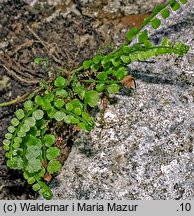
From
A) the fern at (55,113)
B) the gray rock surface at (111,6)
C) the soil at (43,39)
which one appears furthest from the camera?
the gray rock surface at (111,6)

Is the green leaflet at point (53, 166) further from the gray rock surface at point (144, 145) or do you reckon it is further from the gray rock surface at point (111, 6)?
the gray rock surface at point (111, 6)

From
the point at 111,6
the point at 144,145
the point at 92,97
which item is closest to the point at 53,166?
the point at 92,97

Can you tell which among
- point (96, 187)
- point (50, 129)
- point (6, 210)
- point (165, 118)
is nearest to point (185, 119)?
point (165, 118)

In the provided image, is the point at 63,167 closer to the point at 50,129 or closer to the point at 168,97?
the point at 50,129

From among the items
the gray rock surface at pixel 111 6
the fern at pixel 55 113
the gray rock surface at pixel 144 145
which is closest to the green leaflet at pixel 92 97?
the fern at pixel 55 113

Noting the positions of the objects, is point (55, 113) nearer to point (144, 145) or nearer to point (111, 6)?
point (144, 145)

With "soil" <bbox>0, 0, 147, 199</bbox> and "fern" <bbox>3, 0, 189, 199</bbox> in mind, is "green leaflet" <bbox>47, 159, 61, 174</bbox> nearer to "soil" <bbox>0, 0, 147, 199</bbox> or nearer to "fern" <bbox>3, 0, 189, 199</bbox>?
"fern" <bbox>3, 0, 189, 199</bbox>
